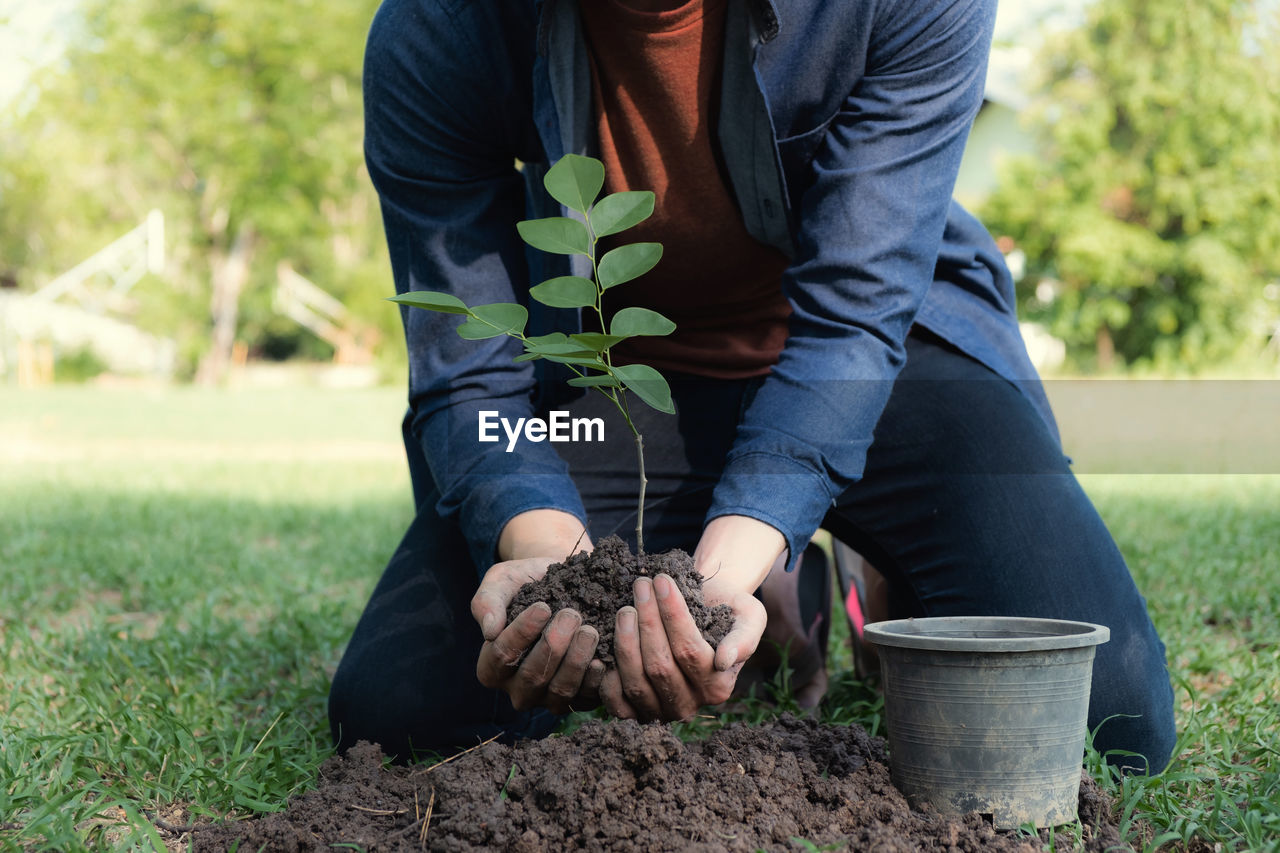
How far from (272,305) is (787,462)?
25313 mm

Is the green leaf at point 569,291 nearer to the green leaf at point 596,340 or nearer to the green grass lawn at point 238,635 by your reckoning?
the green leaf at point 596,340

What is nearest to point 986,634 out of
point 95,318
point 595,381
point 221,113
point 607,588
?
point 607,588

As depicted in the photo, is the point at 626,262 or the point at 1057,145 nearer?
the point at 626,262

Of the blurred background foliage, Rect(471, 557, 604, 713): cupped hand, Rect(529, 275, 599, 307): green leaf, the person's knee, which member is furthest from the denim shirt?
the blurred background foliage

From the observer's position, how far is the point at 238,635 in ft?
8.66

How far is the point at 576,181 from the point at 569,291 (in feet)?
0.45

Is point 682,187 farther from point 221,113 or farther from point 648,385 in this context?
point 221,113

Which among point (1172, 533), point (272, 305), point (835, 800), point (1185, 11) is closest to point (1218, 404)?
point (1172, 533)

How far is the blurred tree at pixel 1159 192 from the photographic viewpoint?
53.1 feet

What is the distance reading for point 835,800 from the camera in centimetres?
135

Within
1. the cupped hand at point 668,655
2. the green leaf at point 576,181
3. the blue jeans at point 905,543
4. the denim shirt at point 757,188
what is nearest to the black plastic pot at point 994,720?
the cupped hand at point 668,655

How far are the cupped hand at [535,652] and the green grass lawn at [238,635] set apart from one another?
0.45 meters

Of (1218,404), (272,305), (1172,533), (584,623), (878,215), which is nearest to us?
(584,623)

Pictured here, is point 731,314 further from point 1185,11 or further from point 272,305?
point 272,305
